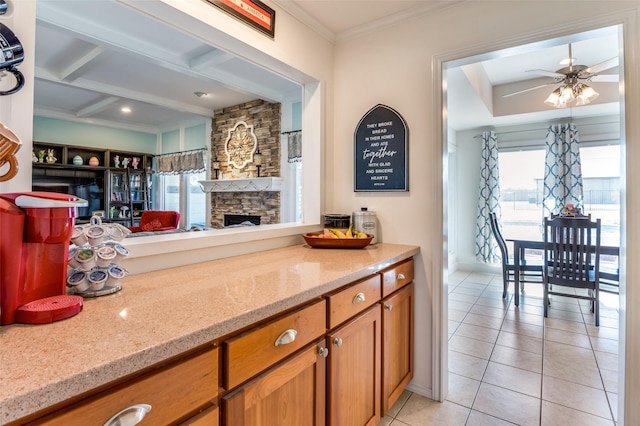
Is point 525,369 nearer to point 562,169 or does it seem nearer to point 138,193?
point 562,169

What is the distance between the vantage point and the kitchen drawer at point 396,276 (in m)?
1.70

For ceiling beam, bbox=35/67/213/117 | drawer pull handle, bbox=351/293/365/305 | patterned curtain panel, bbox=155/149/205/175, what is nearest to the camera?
drawer pull handle, bbox=351/293/365/305

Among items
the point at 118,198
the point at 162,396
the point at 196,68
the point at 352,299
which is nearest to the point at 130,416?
the point at 162,396

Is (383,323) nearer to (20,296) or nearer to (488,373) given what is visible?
(488,373)

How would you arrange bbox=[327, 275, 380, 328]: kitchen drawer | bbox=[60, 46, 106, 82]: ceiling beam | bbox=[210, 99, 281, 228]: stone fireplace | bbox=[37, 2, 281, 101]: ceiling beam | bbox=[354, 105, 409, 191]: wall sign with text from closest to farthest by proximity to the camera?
bbox=[327, 275, 380, 328]: kitchen drawer < bbox=[354, 105, 409, 191]: wall sign with text < bbox=[37, 2, 281, 101]: ceiling beam < bbox=[60, 46, 106, 82]: ceiling beam < bbox=[210, 99, 281, 228]: stone fireplace

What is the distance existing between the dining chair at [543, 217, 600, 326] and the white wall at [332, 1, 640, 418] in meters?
2.05

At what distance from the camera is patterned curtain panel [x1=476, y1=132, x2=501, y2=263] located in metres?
5.12

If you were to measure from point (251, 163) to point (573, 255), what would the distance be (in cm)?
425

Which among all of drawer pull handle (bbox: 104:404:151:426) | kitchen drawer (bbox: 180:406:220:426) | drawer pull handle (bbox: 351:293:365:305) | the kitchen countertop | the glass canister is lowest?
kitchen drawer (bbox: 180:406:220:426)

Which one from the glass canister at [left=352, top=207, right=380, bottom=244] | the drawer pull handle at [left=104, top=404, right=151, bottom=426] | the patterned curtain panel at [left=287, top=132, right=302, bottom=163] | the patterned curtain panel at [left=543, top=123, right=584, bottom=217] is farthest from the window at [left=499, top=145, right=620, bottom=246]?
the drawer pull handle at [left=104, top=404, right=151, bottom=426]

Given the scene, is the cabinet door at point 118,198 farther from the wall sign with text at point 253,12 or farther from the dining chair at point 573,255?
the dining chair at point 573,255

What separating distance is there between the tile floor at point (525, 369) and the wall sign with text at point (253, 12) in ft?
7.48

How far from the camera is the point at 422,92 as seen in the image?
2.06m

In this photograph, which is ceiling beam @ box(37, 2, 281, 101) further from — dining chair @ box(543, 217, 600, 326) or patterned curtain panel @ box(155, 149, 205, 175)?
dining chair @ box(543, 217, 600, 326)
